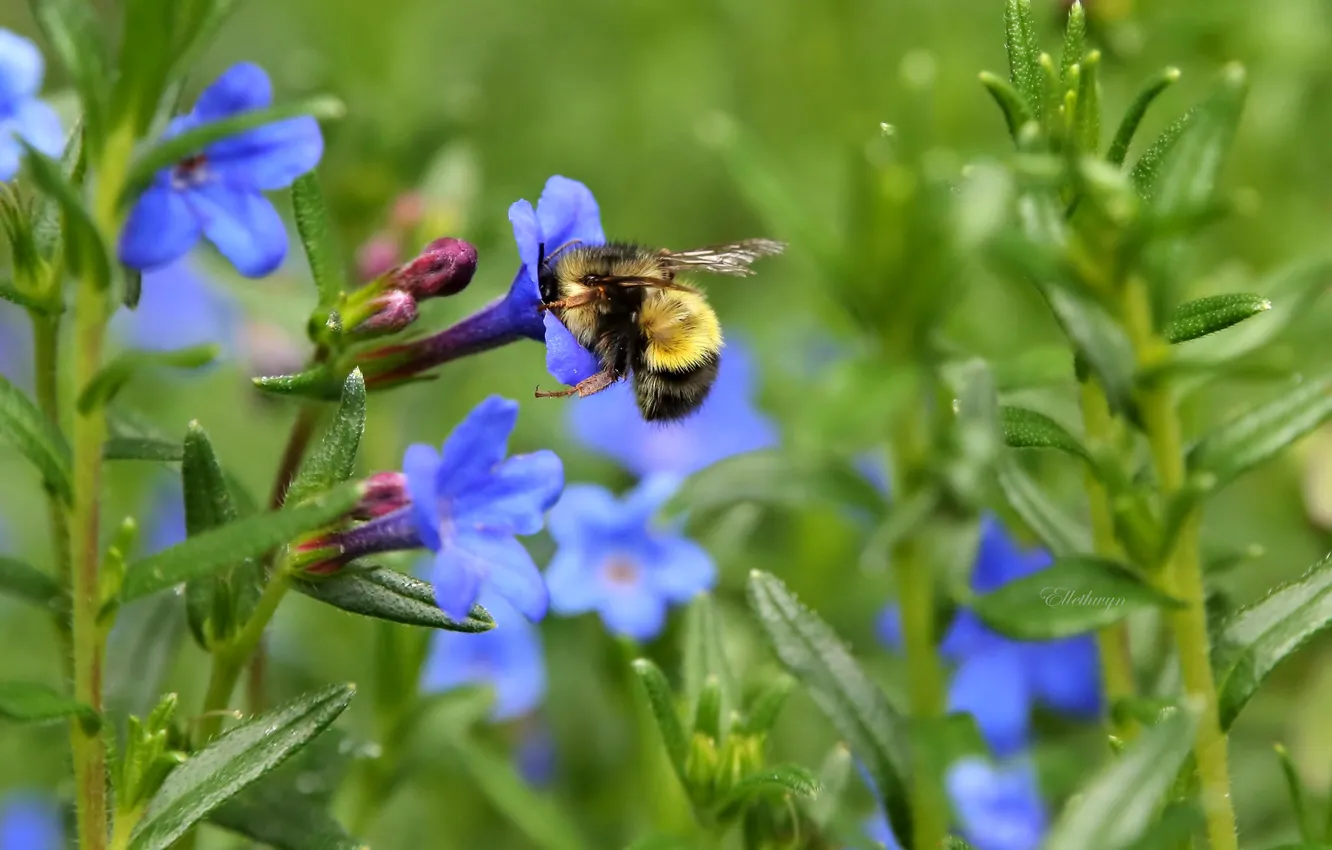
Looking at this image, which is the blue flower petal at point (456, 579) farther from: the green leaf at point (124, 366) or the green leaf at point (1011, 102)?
the green leaf at point (1011, 102)

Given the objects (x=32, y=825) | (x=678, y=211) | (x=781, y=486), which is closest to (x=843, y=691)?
(x=781, y=486)

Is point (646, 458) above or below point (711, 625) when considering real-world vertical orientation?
above

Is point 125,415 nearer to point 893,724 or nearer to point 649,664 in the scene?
point 649,664

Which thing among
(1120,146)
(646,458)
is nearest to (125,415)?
(1120,146)

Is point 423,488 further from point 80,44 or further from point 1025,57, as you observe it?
point 1025,57

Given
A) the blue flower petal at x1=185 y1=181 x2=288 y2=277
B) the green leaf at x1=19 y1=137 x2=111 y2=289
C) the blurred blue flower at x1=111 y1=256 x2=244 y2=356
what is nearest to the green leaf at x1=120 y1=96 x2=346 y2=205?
the green leaf at x1=19 y1=137 x2=111 y2=289

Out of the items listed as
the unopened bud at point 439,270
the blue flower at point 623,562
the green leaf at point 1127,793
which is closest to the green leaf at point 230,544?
the unopened bud at point 439,270
